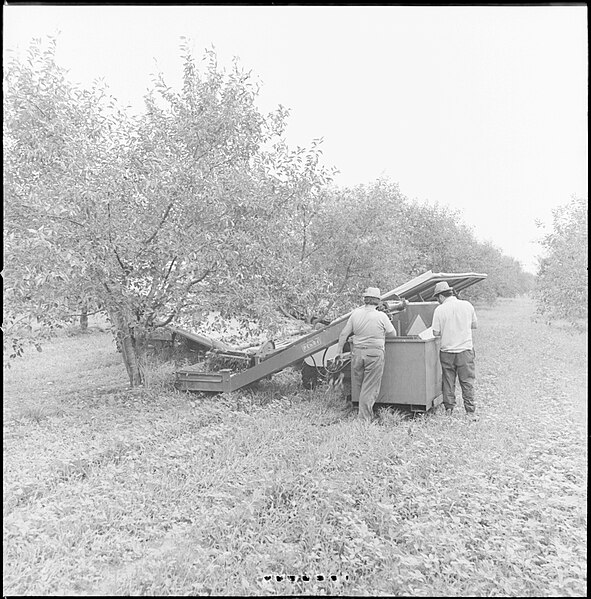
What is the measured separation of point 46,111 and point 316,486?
5961mm

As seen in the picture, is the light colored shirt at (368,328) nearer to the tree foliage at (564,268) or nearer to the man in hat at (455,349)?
the man in hat at (455,349)

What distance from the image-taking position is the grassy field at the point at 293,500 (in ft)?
10.6

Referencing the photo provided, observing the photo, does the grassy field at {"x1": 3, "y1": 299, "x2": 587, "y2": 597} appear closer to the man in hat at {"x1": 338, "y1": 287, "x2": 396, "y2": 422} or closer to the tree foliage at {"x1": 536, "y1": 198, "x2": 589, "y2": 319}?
the man in hat at {"x1": 338, "y1": 287, "x2": 396, "y2": 422}

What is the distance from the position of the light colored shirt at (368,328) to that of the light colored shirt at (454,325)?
721 mm

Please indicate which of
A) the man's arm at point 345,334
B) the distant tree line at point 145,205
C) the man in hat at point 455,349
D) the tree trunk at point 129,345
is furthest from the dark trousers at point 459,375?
the tree trunk at point 129,345

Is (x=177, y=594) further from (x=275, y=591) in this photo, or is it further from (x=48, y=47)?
(x=48, y=47)

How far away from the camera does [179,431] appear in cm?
597

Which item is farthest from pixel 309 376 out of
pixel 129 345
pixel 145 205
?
pixel 145 205

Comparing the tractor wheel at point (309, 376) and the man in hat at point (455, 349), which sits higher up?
the man in hat at point (455, 349)

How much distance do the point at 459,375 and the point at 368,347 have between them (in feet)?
4.44

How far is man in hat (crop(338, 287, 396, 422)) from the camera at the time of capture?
6.38 metres

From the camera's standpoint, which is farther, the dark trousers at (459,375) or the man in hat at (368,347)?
the dark trousers at (459,375)

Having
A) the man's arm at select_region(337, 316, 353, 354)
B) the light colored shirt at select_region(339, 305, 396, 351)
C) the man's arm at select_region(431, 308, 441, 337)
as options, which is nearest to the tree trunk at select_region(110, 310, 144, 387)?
the man's arm at select_region(337, 316, 353, 354)

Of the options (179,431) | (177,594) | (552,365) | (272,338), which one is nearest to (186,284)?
(272,338)
